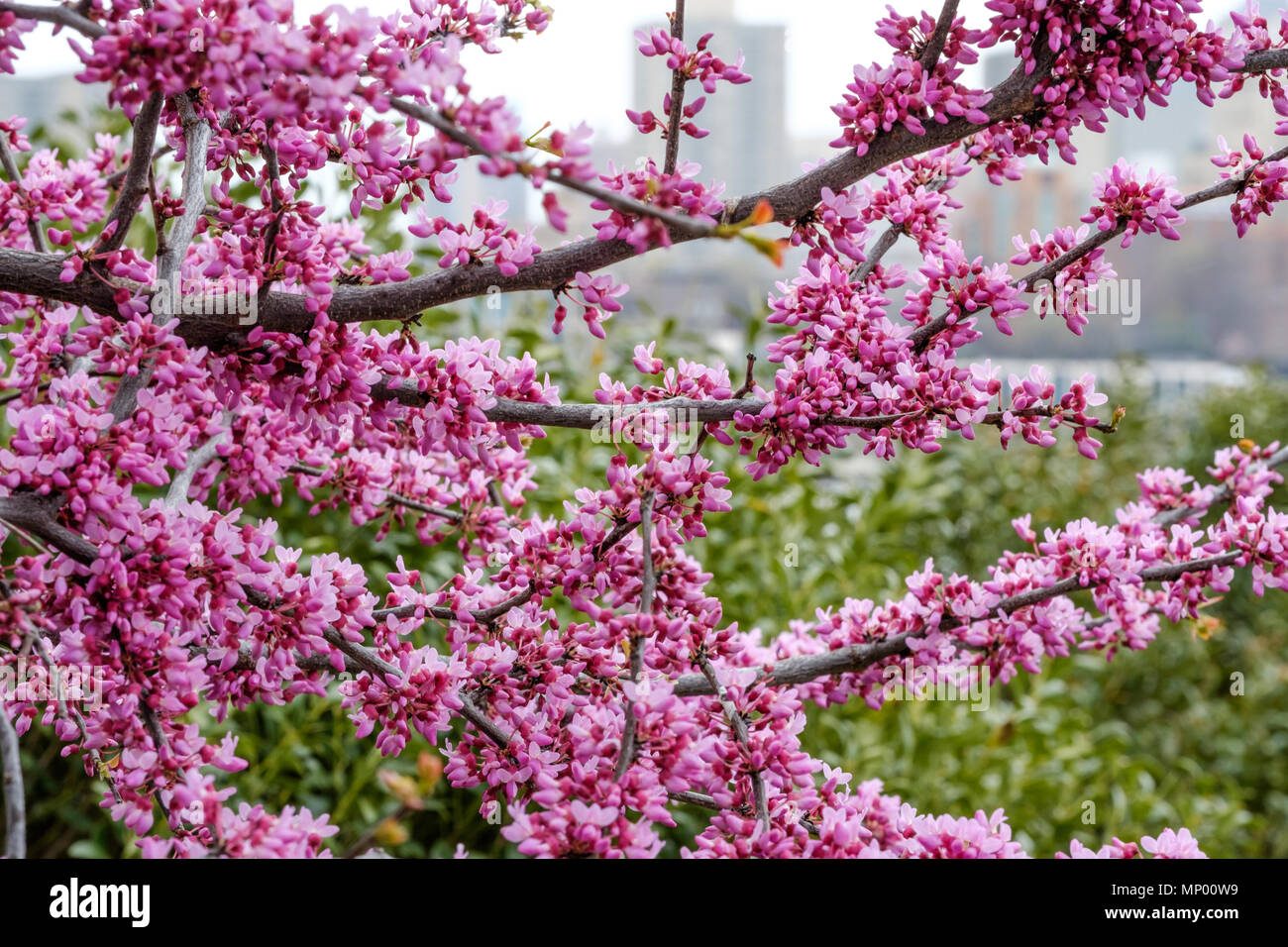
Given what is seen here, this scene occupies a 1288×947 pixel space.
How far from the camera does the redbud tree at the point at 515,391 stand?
1.03 meters

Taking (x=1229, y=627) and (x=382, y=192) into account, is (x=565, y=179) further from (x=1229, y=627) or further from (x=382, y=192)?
(x=1229, y=627)

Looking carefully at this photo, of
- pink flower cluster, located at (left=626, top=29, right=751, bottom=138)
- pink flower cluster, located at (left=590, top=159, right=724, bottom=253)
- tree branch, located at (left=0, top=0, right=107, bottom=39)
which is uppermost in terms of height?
pink flower cluster, located at (left=626, top=29, right=751, bottom=138)

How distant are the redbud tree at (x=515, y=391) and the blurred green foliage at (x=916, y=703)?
1.98ft

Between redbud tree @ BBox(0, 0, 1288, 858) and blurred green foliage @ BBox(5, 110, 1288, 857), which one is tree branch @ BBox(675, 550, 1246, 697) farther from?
blurred green foliage @ BBox(5, 110, 1288, 857)

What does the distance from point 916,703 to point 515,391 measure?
7.14ft

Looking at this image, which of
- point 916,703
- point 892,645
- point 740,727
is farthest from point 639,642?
point 916,703

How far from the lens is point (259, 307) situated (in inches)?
46.3

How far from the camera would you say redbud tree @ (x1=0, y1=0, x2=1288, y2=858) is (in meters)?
1.03

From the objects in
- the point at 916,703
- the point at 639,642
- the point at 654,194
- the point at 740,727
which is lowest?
the point at 916,703

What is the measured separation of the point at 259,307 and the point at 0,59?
328 mm

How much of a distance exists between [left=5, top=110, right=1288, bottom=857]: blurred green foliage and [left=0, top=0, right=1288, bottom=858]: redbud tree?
60 centimetres

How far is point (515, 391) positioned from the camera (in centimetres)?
128

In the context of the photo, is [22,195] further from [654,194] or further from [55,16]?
[654,194]

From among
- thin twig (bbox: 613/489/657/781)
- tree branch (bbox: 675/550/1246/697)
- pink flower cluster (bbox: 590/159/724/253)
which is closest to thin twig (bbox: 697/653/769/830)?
thin twig (bbox: 613/489/657/781)
